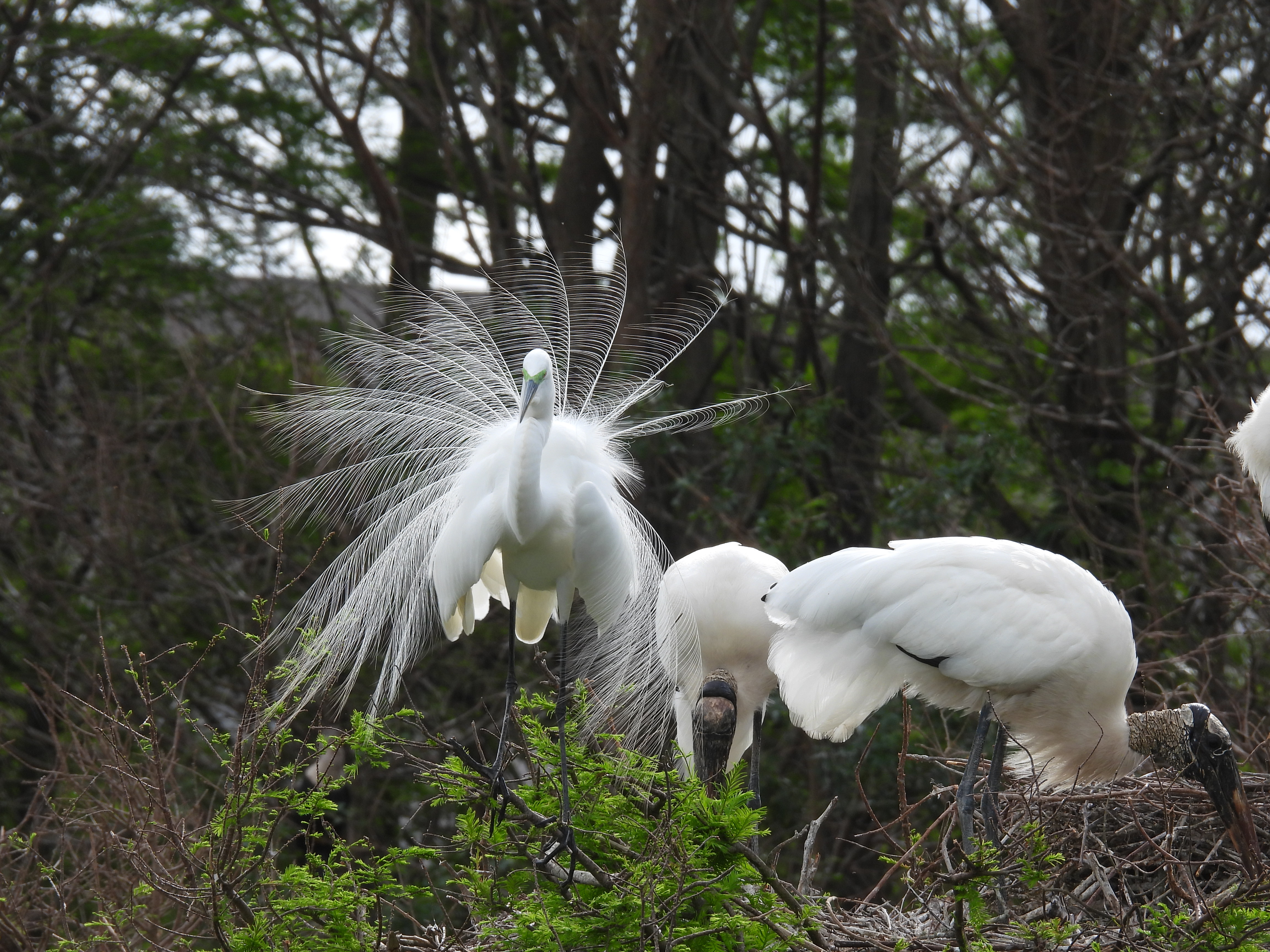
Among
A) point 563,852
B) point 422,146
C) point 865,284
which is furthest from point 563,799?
point 422,146

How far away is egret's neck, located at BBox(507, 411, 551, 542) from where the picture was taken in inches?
161

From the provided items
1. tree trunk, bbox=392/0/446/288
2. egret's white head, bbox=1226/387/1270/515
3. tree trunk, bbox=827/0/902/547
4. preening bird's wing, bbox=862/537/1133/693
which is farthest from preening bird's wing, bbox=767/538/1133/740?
tree trunk, bbox=392/0/446/288

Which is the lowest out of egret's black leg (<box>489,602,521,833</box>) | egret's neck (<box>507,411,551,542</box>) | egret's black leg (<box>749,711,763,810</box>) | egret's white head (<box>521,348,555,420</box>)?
egret's black leg (<box>749,711,763,810</box>)

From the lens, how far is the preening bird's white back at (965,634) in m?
5.05

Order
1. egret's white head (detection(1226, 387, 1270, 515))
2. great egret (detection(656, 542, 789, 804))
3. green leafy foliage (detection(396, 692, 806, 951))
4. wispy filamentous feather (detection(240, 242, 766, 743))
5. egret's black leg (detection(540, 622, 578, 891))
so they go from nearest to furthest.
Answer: green leafy foliage (detection(396, 692, 806, 951))
egret's black leg (detection(540, 622, 578, 891))
wispy filamentous feather (detection(240, 242, 766, 743))
egret's white head (detection(1226, 387, 1270, 515))
great egret (detection(656, 542, 789, 804))

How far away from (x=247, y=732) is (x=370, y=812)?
5.59 m

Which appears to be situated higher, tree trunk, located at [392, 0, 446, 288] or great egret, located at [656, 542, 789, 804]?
tree trunk, located at [392, 0, 446, 288]

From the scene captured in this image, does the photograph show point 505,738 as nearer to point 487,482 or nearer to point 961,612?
point 487,482

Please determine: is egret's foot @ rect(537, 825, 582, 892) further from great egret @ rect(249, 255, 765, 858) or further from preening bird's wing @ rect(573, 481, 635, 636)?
preening bird's wing @ rect(573, 481, 635, 636)

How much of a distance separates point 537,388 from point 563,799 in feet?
3.98

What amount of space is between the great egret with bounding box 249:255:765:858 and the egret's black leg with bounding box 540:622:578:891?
0.13 ft

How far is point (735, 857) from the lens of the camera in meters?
3.54

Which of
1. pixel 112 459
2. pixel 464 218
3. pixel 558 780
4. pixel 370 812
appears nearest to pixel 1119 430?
pixel 464 218

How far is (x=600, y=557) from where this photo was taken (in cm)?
433
